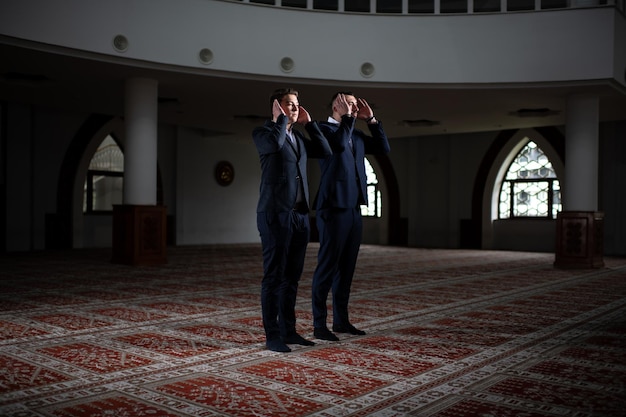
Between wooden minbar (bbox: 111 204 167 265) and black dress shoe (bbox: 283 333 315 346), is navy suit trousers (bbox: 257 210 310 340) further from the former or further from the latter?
wooden minbar (bbox: 111 204 167 265)

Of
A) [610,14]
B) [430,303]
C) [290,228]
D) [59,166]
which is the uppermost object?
[610,14]

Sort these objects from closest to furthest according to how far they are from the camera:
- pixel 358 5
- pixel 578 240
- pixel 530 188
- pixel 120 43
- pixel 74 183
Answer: pixel 120 43 → pixel 358 5 → pixel 578 240 → pixel 74 183 → pixel 530 188

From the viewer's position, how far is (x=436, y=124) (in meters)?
14.0

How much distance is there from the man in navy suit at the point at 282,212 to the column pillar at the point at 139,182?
6296 millimetres

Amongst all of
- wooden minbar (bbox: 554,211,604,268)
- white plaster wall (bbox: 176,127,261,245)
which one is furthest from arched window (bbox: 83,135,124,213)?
wooden minbar (bbox: 554,211,604,268)

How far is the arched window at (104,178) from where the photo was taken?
1433 cm

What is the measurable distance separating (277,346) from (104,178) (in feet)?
38.1

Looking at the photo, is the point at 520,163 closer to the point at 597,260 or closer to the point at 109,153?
the point at 597,260

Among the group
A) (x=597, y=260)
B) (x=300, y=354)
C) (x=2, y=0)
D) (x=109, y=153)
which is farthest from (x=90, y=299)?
(x=109, y=153)

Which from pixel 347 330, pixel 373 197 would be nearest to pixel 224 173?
pixel 373 197

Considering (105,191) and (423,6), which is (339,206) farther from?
(105,191)

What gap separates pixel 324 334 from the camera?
418 cm

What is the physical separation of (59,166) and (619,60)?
408 inches

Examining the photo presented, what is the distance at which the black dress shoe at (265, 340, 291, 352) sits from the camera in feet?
12.6
